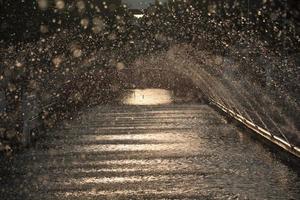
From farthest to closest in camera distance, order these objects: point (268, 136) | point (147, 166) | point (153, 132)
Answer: point (153, 132) < point (268, 136) < point (147, 166)

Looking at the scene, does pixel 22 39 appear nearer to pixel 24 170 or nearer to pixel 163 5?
pixel 24 170

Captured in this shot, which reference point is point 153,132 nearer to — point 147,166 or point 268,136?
point 268,136

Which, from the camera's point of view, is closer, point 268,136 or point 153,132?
point 268,136

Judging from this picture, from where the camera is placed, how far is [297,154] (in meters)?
9.91

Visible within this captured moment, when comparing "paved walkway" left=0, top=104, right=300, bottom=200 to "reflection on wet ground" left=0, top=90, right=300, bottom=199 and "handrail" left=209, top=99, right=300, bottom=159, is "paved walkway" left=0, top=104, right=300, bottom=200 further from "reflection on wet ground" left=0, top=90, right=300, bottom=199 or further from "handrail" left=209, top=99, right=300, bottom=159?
"handrail" left=209, top=99, right=300, bottom=159

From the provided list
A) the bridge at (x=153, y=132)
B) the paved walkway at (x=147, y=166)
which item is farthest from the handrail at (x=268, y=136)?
the paved walkway at (x=147, y=166)

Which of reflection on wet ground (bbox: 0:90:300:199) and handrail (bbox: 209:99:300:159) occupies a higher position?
handrail (bbox: 209:99:300:159)

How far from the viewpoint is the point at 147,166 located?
9578 millimetres

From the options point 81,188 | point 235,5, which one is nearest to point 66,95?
point 81,188

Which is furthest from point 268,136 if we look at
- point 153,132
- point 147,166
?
point 147,166

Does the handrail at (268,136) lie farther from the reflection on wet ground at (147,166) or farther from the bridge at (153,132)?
the reflection on wet ground at (147,166)

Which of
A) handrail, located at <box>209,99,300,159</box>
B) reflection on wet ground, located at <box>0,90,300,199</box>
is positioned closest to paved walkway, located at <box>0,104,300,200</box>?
reflection on wet ground, located at <box>0,90,300,199</box>

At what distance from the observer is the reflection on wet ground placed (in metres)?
7.73

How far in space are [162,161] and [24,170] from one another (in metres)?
2.16
